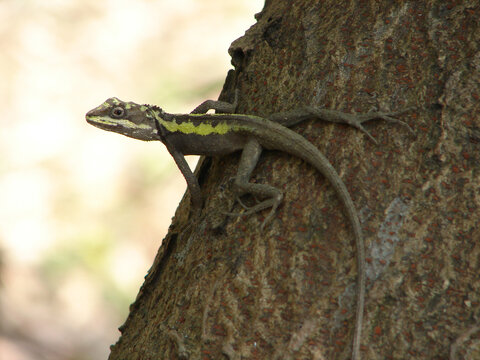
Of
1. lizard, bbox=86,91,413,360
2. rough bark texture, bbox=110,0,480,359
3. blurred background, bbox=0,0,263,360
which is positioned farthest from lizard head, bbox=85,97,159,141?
blurred background, bbox=0,0,263,360

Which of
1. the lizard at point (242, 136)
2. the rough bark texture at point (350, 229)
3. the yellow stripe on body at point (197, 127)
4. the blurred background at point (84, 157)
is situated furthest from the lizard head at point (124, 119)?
the blurred background at point (84, 157)

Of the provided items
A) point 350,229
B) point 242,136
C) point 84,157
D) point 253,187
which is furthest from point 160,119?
point 84,157

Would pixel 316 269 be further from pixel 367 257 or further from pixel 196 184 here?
pixel 196 184

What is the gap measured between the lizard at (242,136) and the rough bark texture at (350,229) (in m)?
0.07

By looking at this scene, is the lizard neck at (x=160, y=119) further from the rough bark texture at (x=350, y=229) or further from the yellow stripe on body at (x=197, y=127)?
the rough bark texture at (x=350, y=229)

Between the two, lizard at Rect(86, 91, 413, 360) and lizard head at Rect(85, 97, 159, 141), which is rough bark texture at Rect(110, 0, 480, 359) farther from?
lizard head at Rect(85, 97, 159, 141)

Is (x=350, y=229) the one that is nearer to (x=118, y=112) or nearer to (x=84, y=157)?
(x=118, y=112)

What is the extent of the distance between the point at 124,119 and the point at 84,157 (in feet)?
17.9

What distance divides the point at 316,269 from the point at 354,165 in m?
0.64

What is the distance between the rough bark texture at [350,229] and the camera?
236cm

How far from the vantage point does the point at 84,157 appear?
9086mm

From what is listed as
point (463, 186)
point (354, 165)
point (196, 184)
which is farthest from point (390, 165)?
point (196, 184)

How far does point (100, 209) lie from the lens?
858 centimetres

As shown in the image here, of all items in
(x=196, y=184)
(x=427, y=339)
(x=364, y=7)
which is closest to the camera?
(x=427, y=339)
